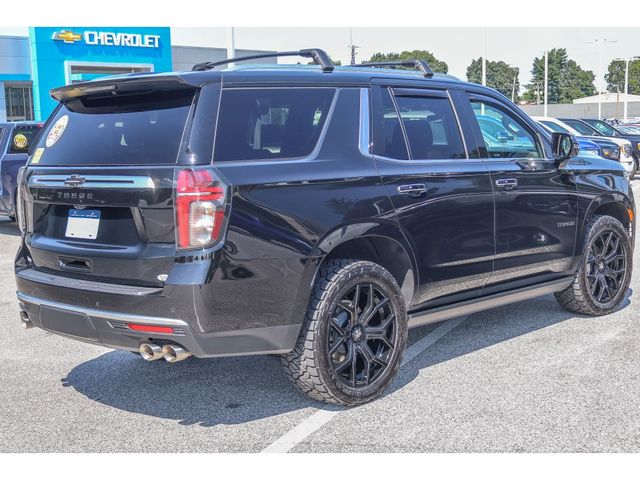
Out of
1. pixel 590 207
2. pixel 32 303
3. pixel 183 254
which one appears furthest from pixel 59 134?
pixel 590 207

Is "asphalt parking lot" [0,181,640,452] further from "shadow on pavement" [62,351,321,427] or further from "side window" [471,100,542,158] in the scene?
"side window" [471,100,542,158]

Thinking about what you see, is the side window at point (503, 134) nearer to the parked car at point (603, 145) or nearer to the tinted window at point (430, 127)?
the tinted window at point (430, 127)

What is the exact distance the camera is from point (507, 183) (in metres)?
5.33

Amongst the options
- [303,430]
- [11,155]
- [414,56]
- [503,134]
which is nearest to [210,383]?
[303,430]

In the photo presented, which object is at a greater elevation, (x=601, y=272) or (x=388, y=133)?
(x=388, y=133)

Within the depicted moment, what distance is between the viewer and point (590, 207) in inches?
241

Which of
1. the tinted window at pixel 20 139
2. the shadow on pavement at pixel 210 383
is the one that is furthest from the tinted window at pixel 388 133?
the tinted window at pixel 20 139

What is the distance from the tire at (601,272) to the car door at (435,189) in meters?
1.33

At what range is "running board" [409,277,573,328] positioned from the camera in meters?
4.93

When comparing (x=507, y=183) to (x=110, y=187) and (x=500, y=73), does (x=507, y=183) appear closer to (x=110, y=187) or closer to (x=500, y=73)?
(x=110, y=187)

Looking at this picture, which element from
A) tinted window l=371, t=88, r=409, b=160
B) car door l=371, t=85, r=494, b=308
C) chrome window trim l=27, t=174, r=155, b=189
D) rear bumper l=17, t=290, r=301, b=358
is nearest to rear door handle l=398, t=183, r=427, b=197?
car door l=371, t=85, r=494, b=308

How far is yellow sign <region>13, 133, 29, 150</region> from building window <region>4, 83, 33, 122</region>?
83.3ft

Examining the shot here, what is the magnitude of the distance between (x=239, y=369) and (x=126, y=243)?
1.58 meters

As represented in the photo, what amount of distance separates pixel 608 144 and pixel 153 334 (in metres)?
16.4
